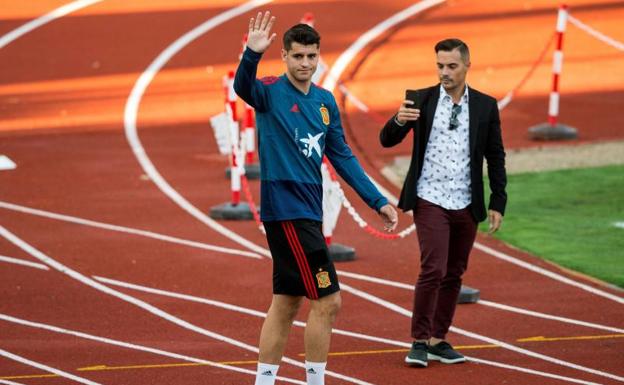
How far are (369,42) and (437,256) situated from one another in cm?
1566

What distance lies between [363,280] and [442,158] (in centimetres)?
310

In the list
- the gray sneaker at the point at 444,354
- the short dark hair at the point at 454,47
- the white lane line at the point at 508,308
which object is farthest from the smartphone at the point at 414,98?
the white lane line at the point at 508,308

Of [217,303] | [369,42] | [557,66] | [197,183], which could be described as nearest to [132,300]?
[217,303]

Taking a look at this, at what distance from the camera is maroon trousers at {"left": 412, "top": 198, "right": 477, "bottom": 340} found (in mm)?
9523

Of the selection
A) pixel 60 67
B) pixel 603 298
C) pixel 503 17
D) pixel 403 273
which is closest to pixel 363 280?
pixel 403 273

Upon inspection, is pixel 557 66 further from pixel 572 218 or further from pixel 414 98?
pixel 414 98

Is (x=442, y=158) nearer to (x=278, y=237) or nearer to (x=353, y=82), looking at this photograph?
(x=278, y=237)

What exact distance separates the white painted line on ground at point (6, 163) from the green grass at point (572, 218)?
19.5 ft

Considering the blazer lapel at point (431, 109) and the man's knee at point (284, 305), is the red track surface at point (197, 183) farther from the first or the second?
the blazer lapel at point (431, 109)

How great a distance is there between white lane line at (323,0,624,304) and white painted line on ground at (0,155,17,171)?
434 centimetres

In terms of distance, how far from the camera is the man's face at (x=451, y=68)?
9406mm

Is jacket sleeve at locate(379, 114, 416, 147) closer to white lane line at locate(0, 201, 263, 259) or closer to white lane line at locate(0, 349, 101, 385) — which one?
white lane line at locate(0, 349, 101, 385)

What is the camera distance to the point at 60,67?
23172 millimetres

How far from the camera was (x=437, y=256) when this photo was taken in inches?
374
